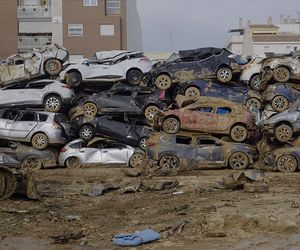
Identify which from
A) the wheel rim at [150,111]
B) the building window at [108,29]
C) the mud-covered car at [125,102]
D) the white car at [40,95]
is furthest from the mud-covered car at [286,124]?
Result: the building window at [108,29]

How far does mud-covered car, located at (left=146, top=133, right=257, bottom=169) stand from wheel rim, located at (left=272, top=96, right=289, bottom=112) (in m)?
2.73

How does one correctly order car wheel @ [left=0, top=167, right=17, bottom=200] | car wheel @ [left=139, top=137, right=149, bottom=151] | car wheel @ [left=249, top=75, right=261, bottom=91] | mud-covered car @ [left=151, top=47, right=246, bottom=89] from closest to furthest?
car wheel @ [left=0, top=167, right=17, bottom=200] → car wheel @ [left=139, top=137, right=149, bottom=151] → mud-covered car @ [left=151, top=47, right=246, bottom=89] → car wheel @ [left=249, top=75, right=261, bottom=91]

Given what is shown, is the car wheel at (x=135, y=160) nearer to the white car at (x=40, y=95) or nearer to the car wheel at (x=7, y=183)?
the white car at (x=40, y=95)

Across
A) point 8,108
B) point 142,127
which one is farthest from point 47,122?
point 142,127

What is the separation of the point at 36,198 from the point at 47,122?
967cm

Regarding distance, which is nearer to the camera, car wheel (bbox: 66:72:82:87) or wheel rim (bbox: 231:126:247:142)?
wheel rim (bbox: 231:126:247:142)

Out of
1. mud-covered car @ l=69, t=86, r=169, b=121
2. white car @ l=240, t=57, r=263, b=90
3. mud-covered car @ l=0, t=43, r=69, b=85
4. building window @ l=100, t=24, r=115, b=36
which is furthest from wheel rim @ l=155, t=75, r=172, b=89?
building window @ l=100, t=24, r=115, b=36

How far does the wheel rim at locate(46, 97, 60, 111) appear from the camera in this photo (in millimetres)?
22766

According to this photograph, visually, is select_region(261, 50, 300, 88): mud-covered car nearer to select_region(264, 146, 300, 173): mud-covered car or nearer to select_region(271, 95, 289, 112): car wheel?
select_region(271, 95, 289, 112): car wheel

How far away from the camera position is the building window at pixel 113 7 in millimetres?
58566

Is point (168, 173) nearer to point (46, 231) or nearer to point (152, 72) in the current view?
point (152, 72)

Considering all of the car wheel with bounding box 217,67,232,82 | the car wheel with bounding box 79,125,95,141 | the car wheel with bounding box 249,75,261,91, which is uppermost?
the car wheel with bounding box 217,67,232,82

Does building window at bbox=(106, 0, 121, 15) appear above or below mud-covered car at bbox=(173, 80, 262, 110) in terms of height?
above

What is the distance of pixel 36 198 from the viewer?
12617 millimetres
